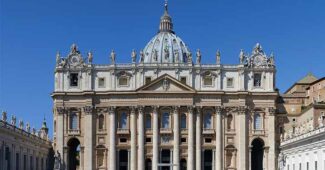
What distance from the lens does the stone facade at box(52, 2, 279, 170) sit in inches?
3706

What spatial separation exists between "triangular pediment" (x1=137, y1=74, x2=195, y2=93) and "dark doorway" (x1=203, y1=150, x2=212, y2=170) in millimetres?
9155

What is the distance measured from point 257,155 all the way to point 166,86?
1790cm

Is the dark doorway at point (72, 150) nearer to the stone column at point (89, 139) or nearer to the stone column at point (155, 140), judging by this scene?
the stone column at point (89, 139)

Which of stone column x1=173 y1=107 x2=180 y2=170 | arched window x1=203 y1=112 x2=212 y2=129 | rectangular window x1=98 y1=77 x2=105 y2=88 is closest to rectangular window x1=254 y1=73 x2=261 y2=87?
arched window x1=203 y1=112 x2=212 y2=129

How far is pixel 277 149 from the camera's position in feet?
312

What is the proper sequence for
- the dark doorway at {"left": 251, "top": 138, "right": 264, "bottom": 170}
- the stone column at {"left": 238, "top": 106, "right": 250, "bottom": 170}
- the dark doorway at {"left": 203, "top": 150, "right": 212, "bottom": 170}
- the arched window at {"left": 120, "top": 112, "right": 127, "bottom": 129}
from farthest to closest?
the dark doorway at {"left": 251, "top": 138, "right": 264, "bottom": 170} → the arched window at {"left": 120, "top": 112, "right": 127, "bottom": 129} → the dark doorway at {"left": 203, "top": 150, "right": 212, "bottom": 170} → the stone column at {"left": 238, "top": 106, "right": 250, "bottom": 170}

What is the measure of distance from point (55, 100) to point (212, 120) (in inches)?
900

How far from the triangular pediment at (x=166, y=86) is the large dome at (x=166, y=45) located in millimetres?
22899

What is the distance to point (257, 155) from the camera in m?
99.9

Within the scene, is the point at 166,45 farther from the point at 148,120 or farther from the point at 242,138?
the point at 242,138

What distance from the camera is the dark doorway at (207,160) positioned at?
95250mm

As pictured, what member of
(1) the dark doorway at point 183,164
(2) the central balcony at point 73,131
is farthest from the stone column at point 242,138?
(2) the central balcony at point 73,131

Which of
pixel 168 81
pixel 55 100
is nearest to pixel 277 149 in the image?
pixel 168 81

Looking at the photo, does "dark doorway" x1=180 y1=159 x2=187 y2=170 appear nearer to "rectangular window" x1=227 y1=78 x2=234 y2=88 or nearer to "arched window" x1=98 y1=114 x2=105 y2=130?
"arched window" x1=98 y1=114 x2=105 y2=130
